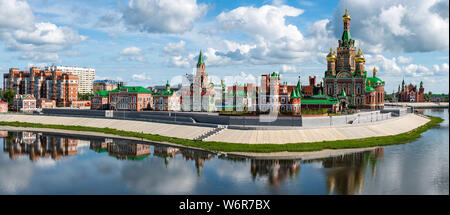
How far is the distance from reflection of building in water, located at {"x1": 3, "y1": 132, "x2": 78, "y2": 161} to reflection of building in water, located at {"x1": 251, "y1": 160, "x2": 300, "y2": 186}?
21.6m

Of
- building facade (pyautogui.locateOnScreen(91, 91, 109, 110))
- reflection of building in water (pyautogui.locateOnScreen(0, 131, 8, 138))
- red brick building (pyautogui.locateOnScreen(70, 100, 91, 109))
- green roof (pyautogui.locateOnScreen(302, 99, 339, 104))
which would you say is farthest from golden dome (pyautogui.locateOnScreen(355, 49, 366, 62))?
red brick building (pyautogui.locateOnScreen(70, 100, 91, 109))

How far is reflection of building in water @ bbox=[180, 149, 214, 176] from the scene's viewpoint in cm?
3341

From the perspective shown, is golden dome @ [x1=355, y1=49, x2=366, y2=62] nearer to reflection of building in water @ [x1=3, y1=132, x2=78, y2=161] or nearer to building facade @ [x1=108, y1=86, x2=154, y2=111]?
building facade @ [x1=108, y1=86, x2=154, y2=111]

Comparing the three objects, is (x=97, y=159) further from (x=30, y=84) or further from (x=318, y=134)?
(x=30, y=84)

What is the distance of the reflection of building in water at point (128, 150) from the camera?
38094 millimetres

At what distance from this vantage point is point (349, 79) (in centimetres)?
7706

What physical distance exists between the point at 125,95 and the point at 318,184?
62346mm

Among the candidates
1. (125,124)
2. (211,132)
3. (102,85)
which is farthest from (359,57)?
(102,85)

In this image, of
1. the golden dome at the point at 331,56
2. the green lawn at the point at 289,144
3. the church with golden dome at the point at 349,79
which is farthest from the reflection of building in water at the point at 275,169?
the golden dome at the point at 331,56

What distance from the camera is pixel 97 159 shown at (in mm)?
36719

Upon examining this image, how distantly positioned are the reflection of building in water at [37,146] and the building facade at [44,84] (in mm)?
51007

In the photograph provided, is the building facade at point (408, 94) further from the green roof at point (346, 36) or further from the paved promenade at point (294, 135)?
the paved promenade at point (294, 135)
